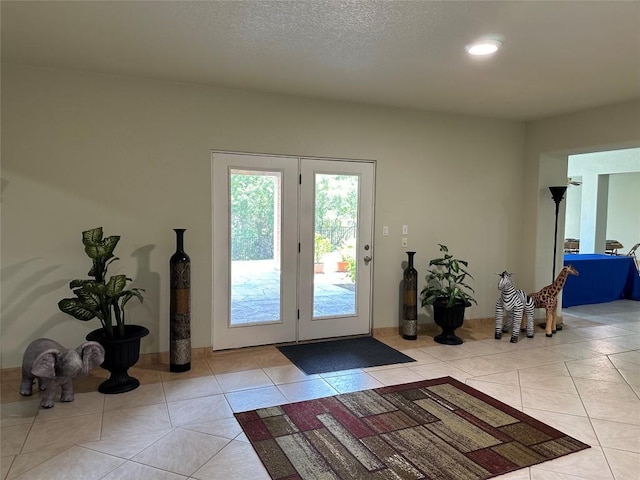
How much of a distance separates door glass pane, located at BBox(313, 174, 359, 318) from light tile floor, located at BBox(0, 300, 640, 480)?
684 mm

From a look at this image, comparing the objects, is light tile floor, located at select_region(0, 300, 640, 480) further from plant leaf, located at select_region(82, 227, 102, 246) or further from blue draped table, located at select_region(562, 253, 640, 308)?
blue draped table, located at select_region(562, 253, 640, 308)

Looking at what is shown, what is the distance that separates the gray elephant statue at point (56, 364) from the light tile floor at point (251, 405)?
0.37ft

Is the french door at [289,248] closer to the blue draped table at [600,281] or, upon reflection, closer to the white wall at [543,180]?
the white wall at [543,180]

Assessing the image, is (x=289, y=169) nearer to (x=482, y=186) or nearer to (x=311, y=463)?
(x=482, y=186)

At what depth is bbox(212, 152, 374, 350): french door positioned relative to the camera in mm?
4246

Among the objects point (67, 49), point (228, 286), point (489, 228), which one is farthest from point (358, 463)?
point (489, 228)

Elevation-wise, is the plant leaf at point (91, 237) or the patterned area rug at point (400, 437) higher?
the plant leaf at point (91, 237)

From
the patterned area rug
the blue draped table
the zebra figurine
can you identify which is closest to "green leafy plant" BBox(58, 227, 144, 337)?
the patterned area rug

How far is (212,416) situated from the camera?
9.77 ft

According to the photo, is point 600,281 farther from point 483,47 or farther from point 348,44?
point 348,44

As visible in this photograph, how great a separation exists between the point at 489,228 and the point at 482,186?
20.1 inches

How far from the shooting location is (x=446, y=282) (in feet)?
17.3

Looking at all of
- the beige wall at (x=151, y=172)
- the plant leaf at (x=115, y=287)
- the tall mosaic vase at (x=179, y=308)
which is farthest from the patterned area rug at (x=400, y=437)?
the beige wall at (x=151, y=172)

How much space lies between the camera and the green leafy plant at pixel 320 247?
4.61m
